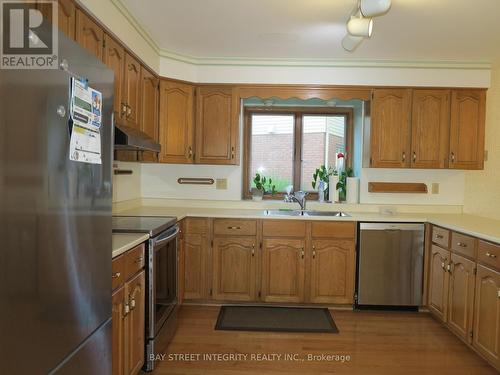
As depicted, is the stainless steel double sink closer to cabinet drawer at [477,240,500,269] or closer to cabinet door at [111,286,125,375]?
cabinet drawer at [477,240,500,269]

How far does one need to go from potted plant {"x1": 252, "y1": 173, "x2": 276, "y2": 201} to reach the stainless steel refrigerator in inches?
102

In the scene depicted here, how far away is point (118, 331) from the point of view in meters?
1.82

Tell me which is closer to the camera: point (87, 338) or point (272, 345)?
point (87, 338)

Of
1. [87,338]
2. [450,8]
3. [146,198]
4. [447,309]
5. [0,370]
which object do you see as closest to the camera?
[0,370]

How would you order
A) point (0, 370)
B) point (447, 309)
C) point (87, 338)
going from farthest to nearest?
point (447, 309) < point (87, 338) < point (0, 370)

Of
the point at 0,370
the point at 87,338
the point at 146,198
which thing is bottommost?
the point at 87,338

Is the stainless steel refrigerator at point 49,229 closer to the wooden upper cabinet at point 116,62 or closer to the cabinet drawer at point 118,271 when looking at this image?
the cabinet drawer at point 118,271

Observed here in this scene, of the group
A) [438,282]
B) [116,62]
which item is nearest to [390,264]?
[438,282]

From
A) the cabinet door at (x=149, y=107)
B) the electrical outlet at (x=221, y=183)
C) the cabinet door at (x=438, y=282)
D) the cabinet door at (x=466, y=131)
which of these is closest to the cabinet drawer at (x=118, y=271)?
the cabinet door at (x=149, y=107)

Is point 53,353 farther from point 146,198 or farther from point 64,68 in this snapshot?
point 146,198

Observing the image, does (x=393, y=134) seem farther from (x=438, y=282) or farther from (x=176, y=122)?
(x=176, y=122)

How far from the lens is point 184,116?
11.9ft

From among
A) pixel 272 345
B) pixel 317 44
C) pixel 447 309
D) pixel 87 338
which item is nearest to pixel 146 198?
pixel 272 345

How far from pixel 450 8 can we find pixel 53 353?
2.91m
